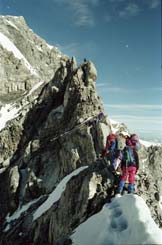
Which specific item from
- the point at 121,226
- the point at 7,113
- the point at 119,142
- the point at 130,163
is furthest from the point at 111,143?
the point at 7,113

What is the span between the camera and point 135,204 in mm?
16062

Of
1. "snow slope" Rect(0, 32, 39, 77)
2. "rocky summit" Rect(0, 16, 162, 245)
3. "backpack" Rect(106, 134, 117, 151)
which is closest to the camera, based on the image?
"backpack" Rect(106, 134, 117, 151)

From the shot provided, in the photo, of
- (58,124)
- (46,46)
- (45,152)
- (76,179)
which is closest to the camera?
(76,179)

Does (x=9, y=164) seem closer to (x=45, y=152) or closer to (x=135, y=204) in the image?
(x=45, y=152)

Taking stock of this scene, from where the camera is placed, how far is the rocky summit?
22.0 meters

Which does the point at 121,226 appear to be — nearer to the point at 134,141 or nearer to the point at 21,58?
the point at 134,141

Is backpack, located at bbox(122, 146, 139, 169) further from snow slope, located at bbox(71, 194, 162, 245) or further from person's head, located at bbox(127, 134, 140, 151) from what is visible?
snow slope, located at bbox(71, 194, 162, 245)

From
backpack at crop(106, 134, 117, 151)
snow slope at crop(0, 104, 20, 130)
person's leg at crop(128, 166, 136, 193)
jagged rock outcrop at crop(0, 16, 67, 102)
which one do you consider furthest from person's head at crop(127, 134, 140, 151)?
jagged rock outcrop at crop(0, 16, 67, 102)

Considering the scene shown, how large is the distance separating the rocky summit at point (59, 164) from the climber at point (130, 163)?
53.2 inches

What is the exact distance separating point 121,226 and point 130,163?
14.9 ft

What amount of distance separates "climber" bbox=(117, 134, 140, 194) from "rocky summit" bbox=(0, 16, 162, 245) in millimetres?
1352

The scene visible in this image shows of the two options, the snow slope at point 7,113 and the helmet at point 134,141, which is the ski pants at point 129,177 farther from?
the snow slope at point 7,113

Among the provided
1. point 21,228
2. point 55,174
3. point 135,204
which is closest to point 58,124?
point 55,174

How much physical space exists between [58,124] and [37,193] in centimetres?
1058
